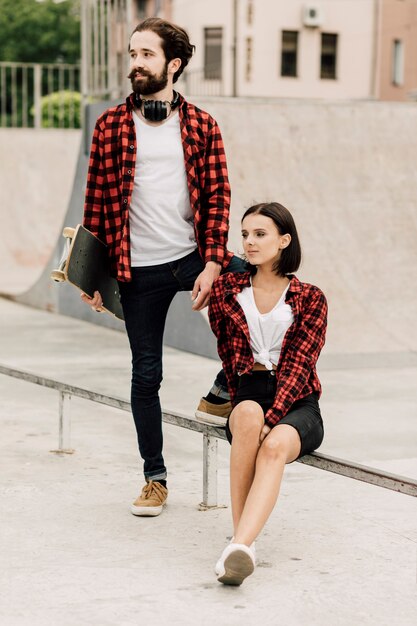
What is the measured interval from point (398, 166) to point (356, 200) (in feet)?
1.91

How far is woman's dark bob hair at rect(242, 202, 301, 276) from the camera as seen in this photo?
→ 12.6ft

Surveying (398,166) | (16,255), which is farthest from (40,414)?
(16,255)

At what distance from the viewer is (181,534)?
4.05 metres

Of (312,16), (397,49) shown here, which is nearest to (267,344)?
(312,16)

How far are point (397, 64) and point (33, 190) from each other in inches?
946

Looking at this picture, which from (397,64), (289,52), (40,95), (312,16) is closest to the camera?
(40,95)

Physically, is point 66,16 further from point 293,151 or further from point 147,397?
point 147,397

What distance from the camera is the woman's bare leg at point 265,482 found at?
3.41m

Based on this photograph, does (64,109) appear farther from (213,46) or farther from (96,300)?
(96,300)

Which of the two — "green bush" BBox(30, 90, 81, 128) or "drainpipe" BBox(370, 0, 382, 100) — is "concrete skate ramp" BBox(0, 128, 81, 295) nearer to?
"green bush" BBox(30, 90, 81, 128)

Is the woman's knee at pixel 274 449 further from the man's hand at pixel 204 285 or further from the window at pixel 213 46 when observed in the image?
the window at pixel 213 46

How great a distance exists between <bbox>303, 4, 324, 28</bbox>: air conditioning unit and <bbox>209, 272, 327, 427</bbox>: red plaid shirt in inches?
1403

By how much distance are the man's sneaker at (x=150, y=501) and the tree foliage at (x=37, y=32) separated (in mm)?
58377

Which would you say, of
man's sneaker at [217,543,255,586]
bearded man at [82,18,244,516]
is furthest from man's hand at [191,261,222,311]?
man's sneaker at [217,543,255,586]
